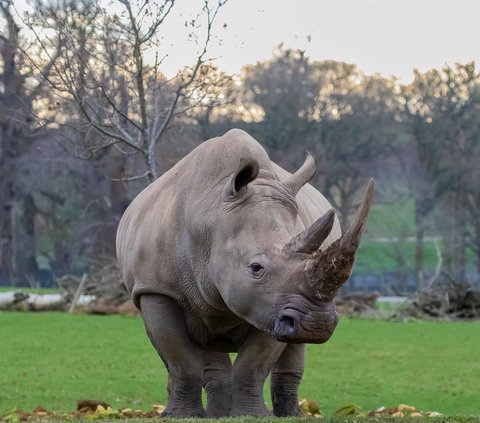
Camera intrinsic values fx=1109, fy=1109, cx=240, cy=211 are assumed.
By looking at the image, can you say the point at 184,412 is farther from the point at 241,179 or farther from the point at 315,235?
the point at 315,235

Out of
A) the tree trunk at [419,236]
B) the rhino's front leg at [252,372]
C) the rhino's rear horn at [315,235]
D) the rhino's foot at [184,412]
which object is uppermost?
the tree trunk at [419,236]

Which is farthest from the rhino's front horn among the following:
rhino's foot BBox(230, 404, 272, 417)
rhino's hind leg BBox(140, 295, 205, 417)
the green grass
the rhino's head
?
the green grass

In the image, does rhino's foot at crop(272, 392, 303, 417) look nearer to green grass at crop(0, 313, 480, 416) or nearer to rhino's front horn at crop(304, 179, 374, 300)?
rhino's front horn at crop(304, 179, 374, 300)

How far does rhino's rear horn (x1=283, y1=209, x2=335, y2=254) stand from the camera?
6410 mm

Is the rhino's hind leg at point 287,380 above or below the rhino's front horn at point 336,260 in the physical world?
below

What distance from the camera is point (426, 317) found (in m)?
29.1

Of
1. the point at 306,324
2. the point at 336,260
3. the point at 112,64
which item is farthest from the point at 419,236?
the point at 336,260

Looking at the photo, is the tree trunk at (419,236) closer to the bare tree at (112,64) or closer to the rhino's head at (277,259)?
the bare tree at (112,64)

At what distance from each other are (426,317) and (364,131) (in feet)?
58.9

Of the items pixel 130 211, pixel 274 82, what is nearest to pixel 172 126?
pixel 130 211

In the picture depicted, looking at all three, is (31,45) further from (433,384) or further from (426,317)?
(426,317)

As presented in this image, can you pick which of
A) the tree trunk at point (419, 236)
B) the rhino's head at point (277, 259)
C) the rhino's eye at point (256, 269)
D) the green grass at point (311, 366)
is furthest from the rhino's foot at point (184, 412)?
the tree trunk at point (419, 236)

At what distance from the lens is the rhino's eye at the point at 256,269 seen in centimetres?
669

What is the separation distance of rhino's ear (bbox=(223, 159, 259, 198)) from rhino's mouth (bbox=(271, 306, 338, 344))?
1.02 m
